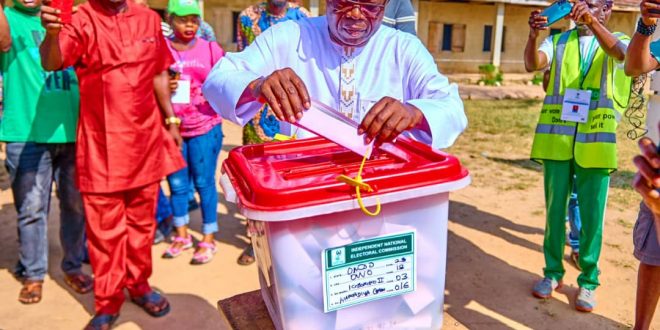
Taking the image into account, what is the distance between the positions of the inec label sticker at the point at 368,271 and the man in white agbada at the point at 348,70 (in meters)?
0.33

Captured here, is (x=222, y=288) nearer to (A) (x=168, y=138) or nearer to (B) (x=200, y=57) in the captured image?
(A) (x=168, y=138)

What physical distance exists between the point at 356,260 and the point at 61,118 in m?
2.42

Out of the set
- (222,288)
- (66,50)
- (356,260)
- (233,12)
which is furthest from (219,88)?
(233,12)

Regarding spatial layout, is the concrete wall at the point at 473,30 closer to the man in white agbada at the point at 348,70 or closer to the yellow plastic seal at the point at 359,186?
the man in white agbada at the point at 348,70

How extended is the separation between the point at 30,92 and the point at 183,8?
112 centimetres

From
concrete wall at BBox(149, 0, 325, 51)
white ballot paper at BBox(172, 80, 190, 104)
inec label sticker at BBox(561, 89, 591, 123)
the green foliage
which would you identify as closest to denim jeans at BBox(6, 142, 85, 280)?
white ballot paper at BBox(172, 80, 190, 104)

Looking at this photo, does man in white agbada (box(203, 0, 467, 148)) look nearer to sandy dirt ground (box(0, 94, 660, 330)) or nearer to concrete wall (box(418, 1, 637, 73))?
sandy dirt ground (box(0, 94, 660, 330))

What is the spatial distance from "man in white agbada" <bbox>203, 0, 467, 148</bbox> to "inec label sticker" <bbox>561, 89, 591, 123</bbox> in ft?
5.67

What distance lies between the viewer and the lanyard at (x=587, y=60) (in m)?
3.01

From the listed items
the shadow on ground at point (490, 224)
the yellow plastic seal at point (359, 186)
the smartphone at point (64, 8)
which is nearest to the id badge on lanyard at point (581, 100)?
the shadow on ground at point (490, 224)

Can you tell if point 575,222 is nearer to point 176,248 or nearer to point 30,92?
point 176,248

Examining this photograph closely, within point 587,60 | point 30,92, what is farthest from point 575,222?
point 30,92

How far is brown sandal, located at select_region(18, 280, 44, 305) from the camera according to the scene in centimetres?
312

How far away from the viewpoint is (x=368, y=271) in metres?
1.23
